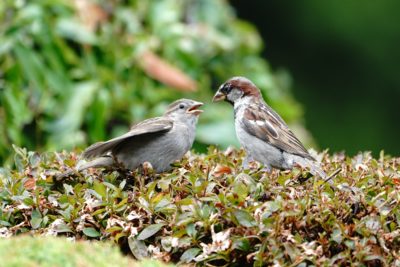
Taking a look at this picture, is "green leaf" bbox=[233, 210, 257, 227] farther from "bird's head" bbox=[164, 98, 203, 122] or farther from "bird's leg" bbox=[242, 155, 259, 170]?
"bird's head" bbox=[164, 98, 203, 122]

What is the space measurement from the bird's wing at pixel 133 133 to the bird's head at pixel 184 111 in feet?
0.50

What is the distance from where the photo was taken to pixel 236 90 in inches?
244

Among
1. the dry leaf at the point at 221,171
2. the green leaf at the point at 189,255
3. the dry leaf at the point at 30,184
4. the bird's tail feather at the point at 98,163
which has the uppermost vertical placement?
the dry leaf at the point at 221,171

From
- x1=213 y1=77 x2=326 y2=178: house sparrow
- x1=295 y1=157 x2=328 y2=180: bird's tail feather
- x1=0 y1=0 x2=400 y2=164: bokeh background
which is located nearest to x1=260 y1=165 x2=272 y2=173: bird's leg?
x1=213 y1=77 x2=326 y2=178: house sparrow

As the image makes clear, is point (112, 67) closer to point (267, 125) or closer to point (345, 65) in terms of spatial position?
point (267, 125)

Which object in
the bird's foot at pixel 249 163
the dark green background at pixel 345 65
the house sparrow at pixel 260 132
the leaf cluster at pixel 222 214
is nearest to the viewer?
the leaf cluster at pixel 222 214

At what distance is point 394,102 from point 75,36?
8941 mm

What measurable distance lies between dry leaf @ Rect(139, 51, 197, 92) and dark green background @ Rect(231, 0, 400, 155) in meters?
6.62

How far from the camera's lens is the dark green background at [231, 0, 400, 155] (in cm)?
1612

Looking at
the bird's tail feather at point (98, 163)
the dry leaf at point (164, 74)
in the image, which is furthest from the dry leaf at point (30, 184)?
the dry leaf at point (164, 74)

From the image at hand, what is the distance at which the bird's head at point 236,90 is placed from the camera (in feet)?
20.3

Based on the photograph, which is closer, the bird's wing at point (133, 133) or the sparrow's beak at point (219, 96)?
the bird's wing at point (133, 133)

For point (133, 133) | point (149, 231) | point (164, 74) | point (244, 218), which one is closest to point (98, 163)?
point (133, 133)

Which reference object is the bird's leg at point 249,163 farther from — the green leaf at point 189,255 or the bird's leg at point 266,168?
the green leaf at point 189,255
